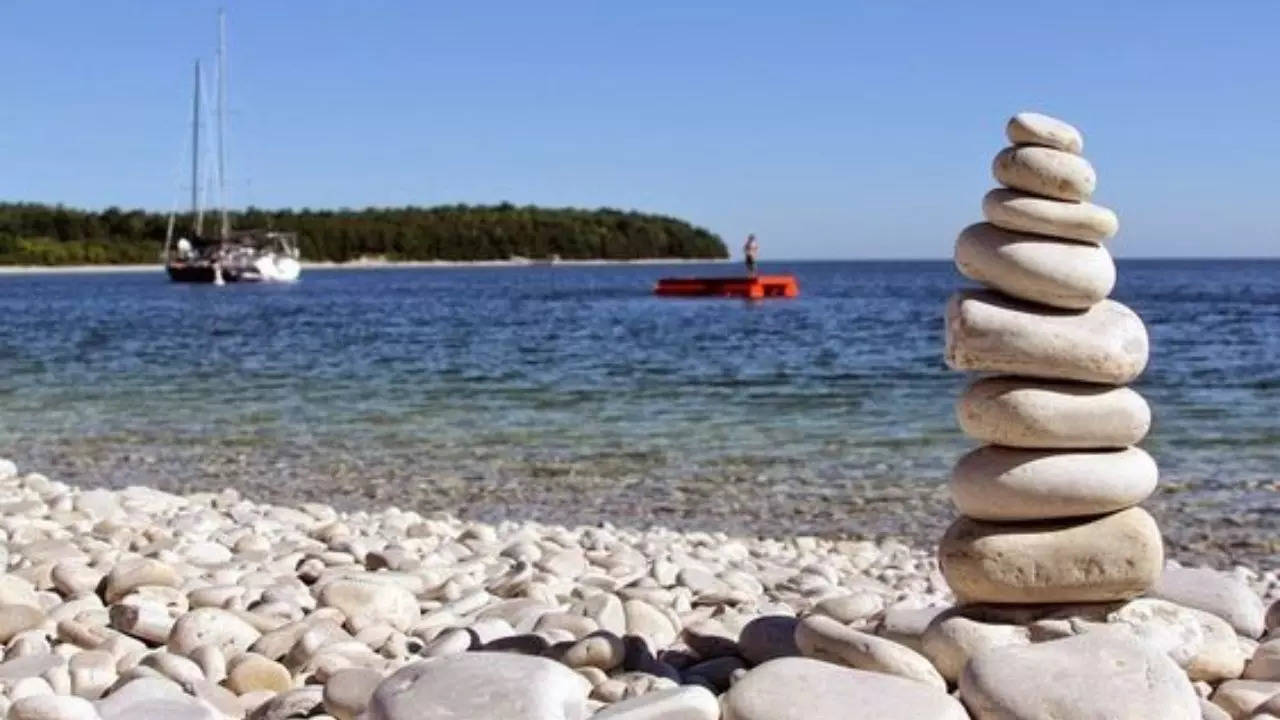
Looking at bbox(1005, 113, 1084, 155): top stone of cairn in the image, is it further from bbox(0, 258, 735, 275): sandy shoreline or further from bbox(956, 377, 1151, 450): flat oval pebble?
bbox(0, 258, 735, 275): sandy shoreline

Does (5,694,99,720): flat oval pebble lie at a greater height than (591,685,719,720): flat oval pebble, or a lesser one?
lesser

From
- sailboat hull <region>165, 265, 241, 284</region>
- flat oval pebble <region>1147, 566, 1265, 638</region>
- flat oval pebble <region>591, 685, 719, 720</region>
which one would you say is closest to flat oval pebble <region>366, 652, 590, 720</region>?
flat oval pebble <region>591, 685, 719, 720</region>

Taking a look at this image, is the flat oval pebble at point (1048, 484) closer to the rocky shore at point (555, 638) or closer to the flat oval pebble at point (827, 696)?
the rocky shore at point (555, 638)

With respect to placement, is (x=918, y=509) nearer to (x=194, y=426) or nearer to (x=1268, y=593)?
(x=1268, y=593)

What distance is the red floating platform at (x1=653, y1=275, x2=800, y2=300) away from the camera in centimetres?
5475

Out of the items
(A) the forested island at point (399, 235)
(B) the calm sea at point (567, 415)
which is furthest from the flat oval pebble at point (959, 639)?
(A) the forested island at point (399, 235)

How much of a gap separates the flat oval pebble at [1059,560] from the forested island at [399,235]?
116 meters

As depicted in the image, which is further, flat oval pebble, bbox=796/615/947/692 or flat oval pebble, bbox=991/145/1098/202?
flat oval pebble, bbox=991/145/1098/202

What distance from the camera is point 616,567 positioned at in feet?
26.2

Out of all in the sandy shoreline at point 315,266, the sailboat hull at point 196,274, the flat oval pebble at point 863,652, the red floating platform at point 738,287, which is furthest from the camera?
the sandy shoreline at point 315,266

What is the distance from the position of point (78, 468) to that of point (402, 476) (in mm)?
3149

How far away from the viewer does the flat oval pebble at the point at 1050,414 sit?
513 cm

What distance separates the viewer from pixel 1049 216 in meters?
5.25

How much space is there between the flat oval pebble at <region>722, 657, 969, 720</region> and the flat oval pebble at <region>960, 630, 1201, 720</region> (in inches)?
5.1
